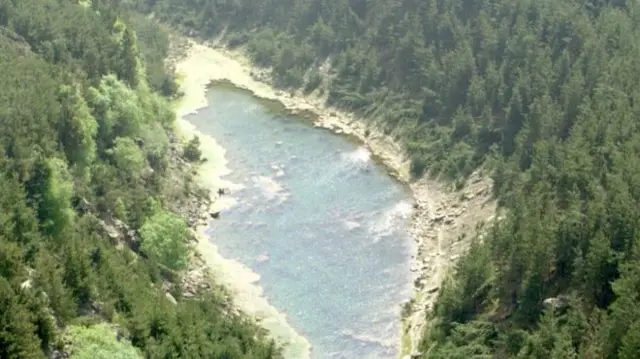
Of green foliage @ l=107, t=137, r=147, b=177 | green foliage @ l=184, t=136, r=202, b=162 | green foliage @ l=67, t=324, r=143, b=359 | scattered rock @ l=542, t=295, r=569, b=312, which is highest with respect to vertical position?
green foliage @ l=184, t=136, r=202, b=162

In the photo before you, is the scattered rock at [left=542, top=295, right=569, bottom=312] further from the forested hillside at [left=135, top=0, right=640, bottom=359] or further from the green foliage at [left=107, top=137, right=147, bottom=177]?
the green foliage at [left=107, top=137, right=147, bottom=177]

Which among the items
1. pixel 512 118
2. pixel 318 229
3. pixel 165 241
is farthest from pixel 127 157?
pixel 512 118

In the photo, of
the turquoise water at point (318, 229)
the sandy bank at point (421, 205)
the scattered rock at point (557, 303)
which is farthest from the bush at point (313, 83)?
the scattered rock at point (557, 303)

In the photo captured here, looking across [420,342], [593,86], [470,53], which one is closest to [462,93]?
[470,53]

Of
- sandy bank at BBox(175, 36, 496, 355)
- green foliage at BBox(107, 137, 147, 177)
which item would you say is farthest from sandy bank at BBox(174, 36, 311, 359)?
green foliage at BBox(107, 137, 147, 177)

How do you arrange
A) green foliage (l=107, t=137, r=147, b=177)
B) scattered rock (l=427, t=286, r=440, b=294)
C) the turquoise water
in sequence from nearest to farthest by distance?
the turquoise water → scattered rock (l=427, t=286, r=440, b=294) → green foliage (l=107, t=137, r=147, b=177)

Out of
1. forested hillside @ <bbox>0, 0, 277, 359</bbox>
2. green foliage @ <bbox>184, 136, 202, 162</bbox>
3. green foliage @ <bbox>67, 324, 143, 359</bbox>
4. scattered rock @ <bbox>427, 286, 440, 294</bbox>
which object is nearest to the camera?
green foliage @ <bbox>67, 324, 143, 359</bbox>

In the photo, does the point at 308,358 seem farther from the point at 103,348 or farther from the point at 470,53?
the point at 470,53

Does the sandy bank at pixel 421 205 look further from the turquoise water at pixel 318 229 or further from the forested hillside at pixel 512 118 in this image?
the forested hillside at pixel 512 118
